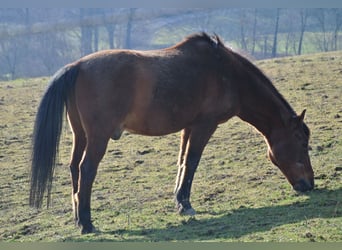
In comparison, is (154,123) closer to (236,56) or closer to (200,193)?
(200,193)

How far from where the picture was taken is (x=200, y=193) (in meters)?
7.26

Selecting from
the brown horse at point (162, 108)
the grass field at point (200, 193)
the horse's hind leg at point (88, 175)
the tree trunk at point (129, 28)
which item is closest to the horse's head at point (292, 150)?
the brown horse at point (162, 108)

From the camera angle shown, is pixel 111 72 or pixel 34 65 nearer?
pixel 111 72

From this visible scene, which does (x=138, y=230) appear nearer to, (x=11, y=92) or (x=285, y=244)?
(x=285, y=244)

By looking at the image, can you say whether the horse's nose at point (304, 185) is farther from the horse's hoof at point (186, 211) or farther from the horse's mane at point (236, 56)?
the horse's hoof at point (186, 211)

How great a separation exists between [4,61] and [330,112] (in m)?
8.16

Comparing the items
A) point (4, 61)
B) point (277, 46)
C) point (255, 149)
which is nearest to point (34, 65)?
point (4, 61)

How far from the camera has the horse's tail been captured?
602 centimetres

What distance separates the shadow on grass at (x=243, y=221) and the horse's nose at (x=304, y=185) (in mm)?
240

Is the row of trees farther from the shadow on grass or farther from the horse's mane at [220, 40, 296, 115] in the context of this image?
the shadow on grass

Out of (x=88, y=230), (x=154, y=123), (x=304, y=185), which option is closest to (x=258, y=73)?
(x=304, y=185)

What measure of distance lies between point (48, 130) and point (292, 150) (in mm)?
2891

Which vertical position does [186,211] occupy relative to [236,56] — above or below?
below

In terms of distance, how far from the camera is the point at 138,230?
233 inches
